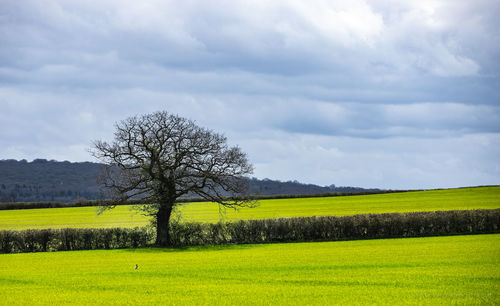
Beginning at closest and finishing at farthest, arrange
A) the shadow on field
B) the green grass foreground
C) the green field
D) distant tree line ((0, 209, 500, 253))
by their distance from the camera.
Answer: the green grass foreground < the shadow on field < distant tree line ((0, 209, 500, 253)) < the green field

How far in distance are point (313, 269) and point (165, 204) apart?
18.1 meters

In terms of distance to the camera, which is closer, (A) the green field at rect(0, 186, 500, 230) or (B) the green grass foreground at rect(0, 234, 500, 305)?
(B) the green grass foreground at rect(0, 234, 500, 305)

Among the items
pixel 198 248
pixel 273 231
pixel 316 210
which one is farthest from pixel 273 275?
pixel 316 210

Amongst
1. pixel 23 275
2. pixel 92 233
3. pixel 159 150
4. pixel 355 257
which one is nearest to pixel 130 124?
pixel 159 150

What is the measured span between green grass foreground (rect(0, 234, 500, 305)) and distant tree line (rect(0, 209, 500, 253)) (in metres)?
4.86

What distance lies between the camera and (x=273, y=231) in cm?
4503

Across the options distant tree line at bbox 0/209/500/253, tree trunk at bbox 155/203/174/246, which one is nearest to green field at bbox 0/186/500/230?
distant tree line at bbox 0/209/500/253

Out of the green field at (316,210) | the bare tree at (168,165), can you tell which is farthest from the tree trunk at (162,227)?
the green field at (316,210)

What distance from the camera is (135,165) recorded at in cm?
4188

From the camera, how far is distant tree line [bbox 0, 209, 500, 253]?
1743 inches

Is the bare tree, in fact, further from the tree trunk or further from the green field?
the green field

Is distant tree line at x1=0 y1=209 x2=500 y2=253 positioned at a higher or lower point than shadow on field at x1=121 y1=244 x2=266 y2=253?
higher

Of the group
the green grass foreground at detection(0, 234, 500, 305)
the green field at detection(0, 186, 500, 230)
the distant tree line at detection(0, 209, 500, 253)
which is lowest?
the green grass foreground at detection(0, 234, 500, 305)

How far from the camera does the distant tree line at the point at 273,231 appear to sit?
4428 cm
